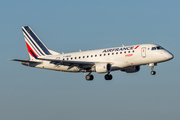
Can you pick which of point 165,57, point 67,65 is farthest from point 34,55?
point 165,57

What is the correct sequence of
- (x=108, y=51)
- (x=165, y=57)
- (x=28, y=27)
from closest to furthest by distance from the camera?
1. (x=165, y=57)
2. (x=108, y=51)
3. (x=28, y=27)

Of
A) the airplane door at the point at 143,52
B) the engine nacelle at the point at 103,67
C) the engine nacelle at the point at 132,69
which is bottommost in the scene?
the engine nacelle at the point at 103,67

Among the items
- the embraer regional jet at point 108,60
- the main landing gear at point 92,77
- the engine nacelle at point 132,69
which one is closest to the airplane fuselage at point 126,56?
the embraer regional jet at point 108,60

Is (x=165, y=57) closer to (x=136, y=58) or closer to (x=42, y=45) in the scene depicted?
(x=136, y=58)

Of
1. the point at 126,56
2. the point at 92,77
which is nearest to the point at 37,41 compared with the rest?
the point at 92,77

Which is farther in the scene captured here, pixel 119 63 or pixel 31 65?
pixel 31 65

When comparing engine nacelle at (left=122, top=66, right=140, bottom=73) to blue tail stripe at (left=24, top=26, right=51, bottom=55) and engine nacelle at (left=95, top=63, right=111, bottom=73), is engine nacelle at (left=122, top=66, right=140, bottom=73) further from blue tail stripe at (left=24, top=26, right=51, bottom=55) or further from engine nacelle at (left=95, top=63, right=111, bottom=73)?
blue tail stripe at (left=24, top=26, right=51, bottom=55)

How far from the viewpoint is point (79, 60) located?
62.3 m

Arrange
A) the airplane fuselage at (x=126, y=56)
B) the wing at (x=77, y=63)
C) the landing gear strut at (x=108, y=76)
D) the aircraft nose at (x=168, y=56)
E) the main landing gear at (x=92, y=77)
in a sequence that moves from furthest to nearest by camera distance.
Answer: the landing gear strut at (x=108, y=76), the main landing gear at (x=92, y=77), the wing at (x=77, y=63), the airplane fuselage at (x=126, y=56), the aircraft nose at (x=168, y=56)

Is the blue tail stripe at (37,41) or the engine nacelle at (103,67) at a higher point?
the blue tail stripe at (37,41)

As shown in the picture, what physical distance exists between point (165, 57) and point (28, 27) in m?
29.7

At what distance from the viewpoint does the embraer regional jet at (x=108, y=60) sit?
183 feet

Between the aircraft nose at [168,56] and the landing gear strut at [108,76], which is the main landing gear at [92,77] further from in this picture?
the aircraft nose at [168,56]

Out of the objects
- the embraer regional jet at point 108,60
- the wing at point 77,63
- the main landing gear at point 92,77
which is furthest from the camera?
the main landing gear at point 92,77
